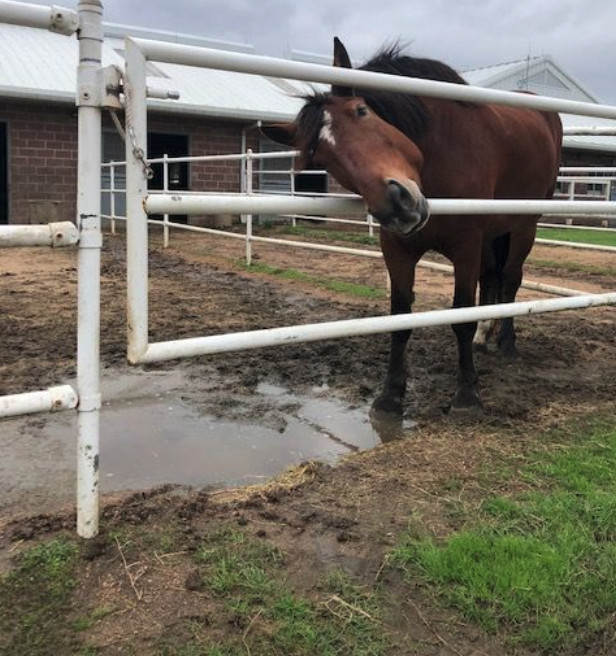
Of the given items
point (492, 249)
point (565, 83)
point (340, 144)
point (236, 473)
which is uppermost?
point (565, 83)

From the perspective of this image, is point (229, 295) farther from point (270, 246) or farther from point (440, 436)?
point (270, 246)

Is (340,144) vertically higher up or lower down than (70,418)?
higher up

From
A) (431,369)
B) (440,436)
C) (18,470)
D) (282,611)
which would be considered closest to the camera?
(282,611)

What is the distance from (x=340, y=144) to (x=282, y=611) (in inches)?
59.9

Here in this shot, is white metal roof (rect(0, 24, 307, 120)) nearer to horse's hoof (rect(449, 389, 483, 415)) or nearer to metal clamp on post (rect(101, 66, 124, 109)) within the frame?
horse's hoof (rect(449, 389, 483, 415))

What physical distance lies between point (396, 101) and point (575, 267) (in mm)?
7513

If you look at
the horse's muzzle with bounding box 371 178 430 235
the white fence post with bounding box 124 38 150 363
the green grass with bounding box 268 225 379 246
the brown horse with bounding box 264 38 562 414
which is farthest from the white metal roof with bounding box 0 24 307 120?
the white fence post with bounding box 124 38 150 363

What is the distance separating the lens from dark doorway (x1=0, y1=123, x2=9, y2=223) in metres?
13.3

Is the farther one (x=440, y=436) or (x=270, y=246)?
(x=270, y=246)

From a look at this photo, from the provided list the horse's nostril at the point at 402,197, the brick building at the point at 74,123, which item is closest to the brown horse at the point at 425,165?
the horse's nostril at the point at 402,197

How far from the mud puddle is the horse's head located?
1.13 m

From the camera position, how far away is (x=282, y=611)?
5.46 ft

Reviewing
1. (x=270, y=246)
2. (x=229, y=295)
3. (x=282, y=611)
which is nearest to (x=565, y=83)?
(x=270, y=246)

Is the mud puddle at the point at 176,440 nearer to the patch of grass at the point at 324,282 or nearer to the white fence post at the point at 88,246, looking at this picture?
the white fence post at the point at 88,246
